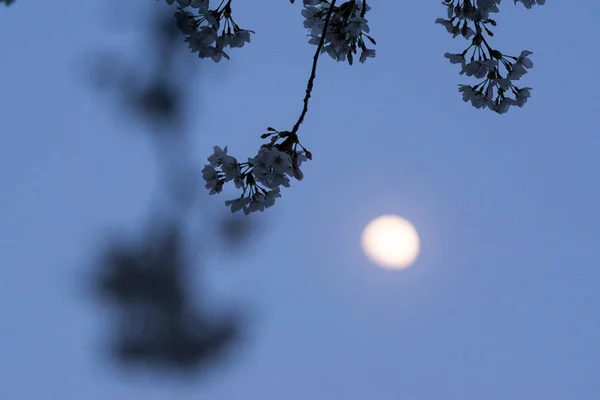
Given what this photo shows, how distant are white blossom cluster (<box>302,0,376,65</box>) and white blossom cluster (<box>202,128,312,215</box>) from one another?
2.61 ft

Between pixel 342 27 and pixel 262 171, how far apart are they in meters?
1.09

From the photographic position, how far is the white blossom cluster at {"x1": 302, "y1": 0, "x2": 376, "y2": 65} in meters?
3.80

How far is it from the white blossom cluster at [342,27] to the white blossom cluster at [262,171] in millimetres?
796

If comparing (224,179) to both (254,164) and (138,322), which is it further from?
(138,322)

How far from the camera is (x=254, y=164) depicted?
128 inches

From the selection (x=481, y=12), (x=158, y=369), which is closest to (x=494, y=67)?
(x=481, y=12)

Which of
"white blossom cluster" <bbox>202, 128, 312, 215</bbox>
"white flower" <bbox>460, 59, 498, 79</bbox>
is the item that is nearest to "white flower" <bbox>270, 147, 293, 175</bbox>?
"white blossom cluster" <bbox>202, 128, 312, 215</bbox>

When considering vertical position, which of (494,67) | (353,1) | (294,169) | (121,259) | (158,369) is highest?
(121,259)

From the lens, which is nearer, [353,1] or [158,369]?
[353,1]

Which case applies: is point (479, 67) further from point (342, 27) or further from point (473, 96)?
point (342, 27)

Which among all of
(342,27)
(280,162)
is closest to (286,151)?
(280,162)

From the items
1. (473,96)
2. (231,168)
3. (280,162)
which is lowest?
(280,162)

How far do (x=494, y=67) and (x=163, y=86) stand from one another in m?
9.11

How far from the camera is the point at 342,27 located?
387 cm
